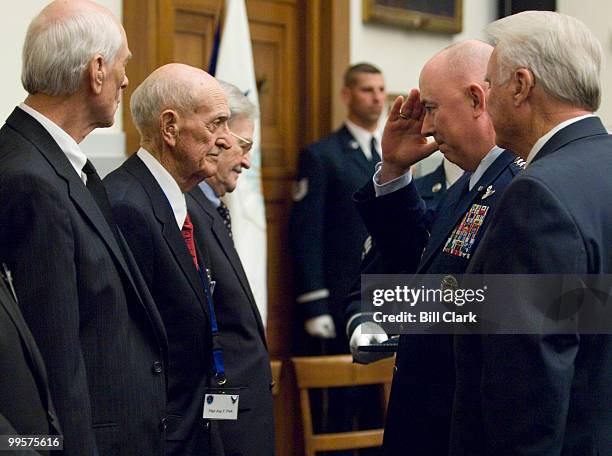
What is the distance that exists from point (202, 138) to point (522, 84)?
1.14 meters

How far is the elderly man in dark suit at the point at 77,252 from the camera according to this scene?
2.06m

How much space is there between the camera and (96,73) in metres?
2.33

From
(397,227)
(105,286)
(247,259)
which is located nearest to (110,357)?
(105,286)

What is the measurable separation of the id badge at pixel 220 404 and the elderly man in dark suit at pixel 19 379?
3.29 feet

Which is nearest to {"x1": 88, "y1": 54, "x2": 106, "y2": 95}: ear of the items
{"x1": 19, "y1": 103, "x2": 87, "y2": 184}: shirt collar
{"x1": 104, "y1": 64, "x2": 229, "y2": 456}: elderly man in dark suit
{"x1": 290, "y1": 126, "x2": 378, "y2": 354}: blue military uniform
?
{"x1": 19, "y1": 103, "x2": 87, "y2": 184}: shirt collar

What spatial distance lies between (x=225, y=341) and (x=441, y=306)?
0.83m

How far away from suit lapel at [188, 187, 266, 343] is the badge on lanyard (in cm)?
85

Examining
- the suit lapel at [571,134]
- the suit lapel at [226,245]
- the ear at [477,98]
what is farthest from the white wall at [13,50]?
the suit lapel at [571,134]

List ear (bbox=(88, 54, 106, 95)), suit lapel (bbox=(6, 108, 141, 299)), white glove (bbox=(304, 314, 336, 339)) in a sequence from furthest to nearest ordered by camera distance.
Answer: white glove (bbox=(304, 314, 336, 339)), ear (bbox=(88, 54, 106, 95)), suit lapel (bbox=(6, 108, 141, 299))

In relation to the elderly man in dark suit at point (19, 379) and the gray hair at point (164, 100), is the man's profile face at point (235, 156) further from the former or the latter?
the elderly man in dark suit at point (19, 379)

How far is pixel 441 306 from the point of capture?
2402 mm

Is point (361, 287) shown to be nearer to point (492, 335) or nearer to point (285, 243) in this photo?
point (492, 335)

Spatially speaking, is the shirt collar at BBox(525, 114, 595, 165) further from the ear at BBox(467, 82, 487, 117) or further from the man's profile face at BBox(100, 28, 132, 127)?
the man's profile face at BBox(100, 28, 132, 127)

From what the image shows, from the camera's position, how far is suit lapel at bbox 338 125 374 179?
17.4 ft
